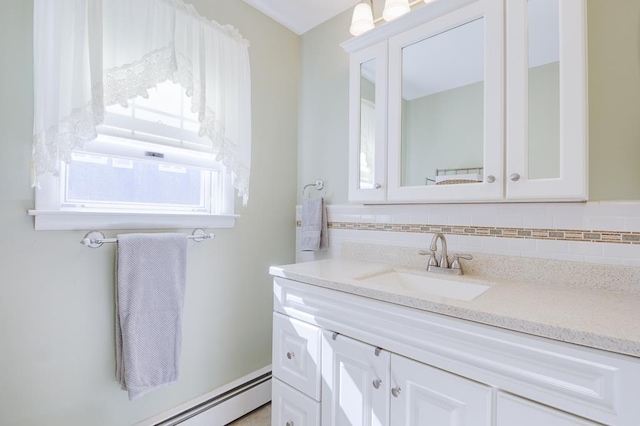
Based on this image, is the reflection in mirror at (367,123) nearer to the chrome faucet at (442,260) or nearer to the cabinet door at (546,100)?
the chrome faucet at (442,260)

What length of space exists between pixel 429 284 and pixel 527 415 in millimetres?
603

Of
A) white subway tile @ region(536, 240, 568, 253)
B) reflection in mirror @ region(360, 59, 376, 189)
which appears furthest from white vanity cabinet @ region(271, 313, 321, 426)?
white subway tile @ region(536, 240, 568, 253)

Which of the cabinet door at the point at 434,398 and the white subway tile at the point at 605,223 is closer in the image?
the cabinet door at the point at 434,398

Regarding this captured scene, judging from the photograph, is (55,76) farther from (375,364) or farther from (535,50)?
(535,50)

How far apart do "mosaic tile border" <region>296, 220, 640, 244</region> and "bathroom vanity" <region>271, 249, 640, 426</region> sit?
0.10 metres

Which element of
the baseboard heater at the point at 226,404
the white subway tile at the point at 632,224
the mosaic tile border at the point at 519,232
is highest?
the white subway tile at the point at 632,224

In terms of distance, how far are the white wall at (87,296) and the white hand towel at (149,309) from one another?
3.8 inches

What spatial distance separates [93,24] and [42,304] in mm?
1080

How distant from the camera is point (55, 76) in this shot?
1104 mm

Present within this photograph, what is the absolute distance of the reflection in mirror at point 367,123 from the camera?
157 cm

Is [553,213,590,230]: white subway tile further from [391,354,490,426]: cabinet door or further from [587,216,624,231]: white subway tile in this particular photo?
[391,354,490,426]: cabinet door

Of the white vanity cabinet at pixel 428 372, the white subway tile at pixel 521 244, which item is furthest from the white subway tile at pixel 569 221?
the white vanity cabinet at pixel 428 372

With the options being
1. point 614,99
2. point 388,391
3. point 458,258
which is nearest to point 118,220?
point 388,391

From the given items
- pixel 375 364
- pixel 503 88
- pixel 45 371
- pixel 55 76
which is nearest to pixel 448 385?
pixel 375 364
